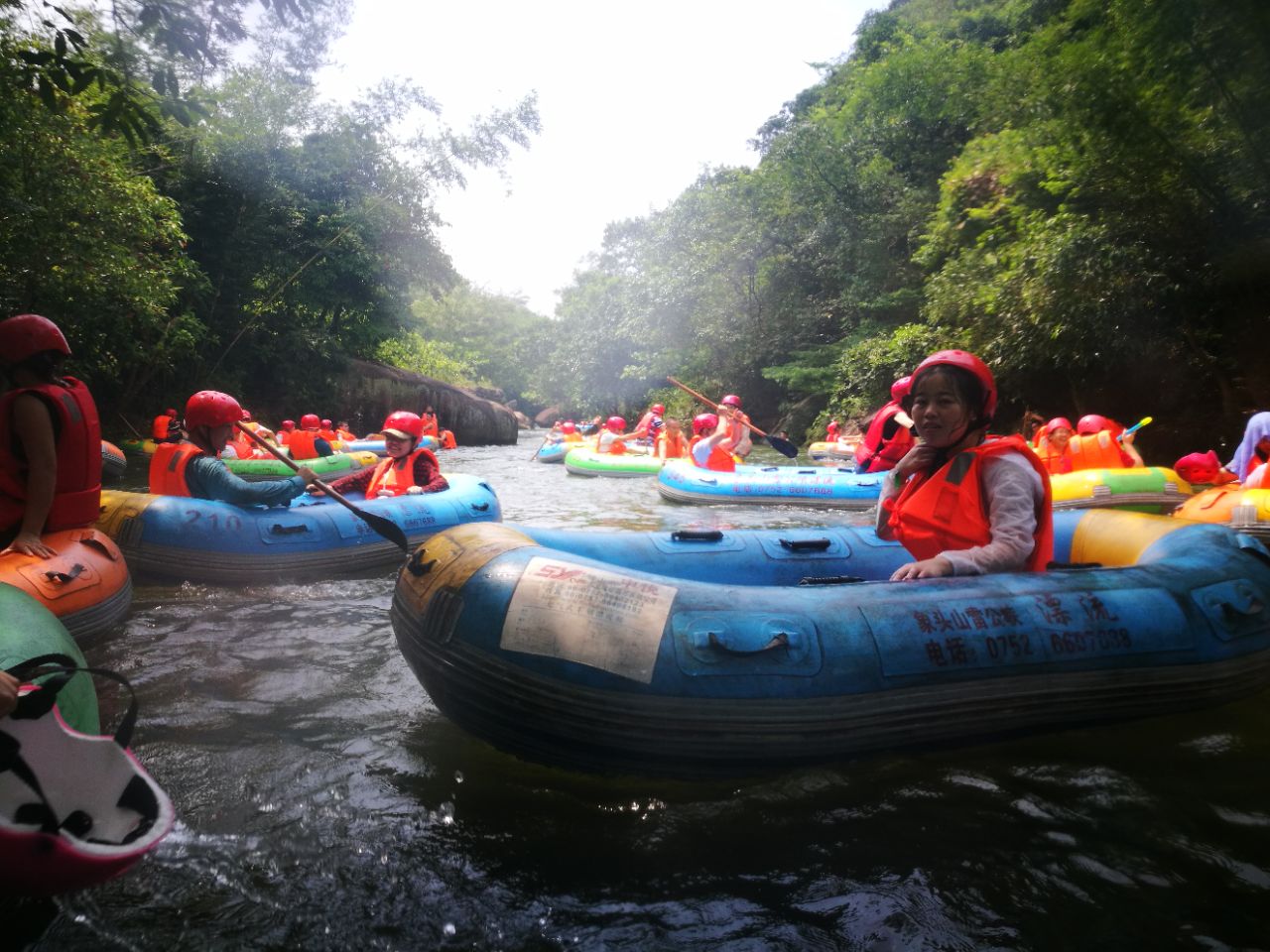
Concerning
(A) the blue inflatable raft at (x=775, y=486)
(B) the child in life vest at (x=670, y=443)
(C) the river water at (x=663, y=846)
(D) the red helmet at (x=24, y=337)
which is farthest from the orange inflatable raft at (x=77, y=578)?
(B) the child in life vest at (x=670, y=443)

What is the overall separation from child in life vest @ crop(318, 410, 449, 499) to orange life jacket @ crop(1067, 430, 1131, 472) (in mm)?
6583

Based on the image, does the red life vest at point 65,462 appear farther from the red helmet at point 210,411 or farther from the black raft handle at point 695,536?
the black raft handle at point 695,536

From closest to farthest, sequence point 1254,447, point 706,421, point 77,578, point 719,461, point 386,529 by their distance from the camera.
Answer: point 77,578 → point 386,529 → point 1254,447 → point 719,461 → point 706,421

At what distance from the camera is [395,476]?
6.29m

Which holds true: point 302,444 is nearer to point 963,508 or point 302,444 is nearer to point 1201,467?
point 963,508

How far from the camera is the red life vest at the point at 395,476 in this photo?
625 cm

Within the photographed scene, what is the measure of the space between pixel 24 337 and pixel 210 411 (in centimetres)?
170

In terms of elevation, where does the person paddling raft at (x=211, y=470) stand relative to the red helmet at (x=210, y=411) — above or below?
below

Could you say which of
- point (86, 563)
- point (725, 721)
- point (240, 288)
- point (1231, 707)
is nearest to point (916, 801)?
point (725, 721)

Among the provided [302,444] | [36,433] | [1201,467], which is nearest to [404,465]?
[36,433]

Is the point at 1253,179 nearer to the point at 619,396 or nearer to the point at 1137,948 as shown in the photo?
the point at 1137,948

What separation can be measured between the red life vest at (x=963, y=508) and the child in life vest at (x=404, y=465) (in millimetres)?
4103

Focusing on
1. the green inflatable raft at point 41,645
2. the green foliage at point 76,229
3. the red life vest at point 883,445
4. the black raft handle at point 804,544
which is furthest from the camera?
the green foliage at point 76,229

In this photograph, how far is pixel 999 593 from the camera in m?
2.68
